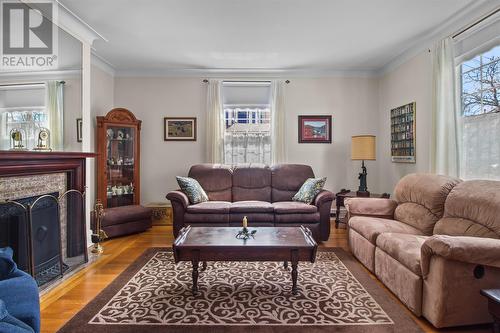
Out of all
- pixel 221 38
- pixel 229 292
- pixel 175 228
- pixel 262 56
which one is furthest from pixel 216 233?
pixel 262 56

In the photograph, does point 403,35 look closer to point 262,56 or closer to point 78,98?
point 262,56

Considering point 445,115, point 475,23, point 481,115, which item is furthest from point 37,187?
point 475,23

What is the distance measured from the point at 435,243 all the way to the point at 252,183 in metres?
3.02

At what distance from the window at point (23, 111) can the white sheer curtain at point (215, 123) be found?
256 centimetres

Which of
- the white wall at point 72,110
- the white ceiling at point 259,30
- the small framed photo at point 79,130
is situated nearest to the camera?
the white ceiling at point 259,30

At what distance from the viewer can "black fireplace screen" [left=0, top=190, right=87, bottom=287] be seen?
2.48 m

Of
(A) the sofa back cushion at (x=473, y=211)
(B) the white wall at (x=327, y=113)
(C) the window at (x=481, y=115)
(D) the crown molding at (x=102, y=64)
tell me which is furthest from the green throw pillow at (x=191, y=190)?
(C) the window at (x=481, y=115)

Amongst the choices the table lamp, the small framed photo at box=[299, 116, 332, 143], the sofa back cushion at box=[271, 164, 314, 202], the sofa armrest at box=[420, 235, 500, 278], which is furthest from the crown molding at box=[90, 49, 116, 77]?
the sofa armrest at box=[420, 235, 500, 278]

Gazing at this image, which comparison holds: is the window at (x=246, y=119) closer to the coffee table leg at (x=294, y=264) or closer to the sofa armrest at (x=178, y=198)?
the sofa armrest at (x=178, y=198)

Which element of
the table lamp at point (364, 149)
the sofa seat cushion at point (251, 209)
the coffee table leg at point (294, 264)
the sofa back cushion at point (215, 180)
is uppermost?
the table lamp at point (364, 149)

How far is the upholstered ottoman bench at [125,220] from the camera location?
4137mm

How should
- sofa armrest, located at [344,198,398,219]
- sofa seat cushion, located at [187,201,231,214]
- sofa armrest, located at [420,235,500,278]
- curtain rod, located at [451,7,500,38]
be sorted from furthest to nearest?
sofa seat cushion, located at [187,201,231,214] → sofa armrest, located at [344,198,398,219] → curtain rod, located at [451,7,500,38] → sofa armrest, located at [420,235,500,278]

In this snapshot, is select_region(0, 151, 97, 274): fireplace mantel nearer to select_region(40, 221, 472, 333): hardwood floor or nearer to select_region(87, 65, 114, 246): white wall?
select_region(40, 221, 472, 333): hardwood floor

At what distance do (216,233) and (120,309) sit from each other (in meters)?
0.99
